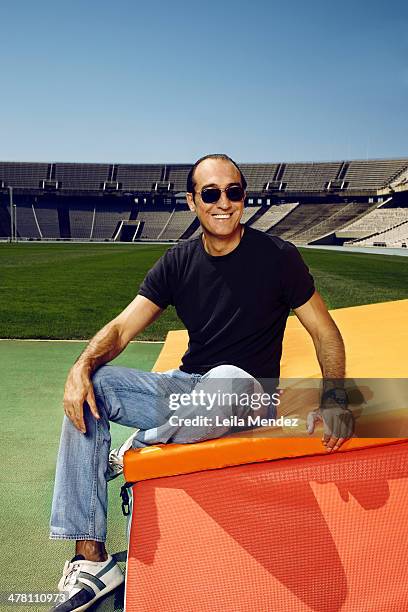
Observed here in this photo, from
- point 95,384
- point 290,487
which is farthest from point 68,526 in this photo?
point 290,487

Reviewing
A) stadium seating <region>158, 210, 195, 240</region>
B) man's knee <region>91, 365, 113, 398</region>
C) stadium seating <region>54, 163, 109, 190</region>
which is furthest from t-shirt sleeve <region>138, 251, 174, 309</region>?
stadium seating <region>54, 163, 109, 190</region>

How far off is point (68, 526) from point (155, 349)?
5.82 meters

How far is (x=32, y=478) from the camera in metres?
3.71

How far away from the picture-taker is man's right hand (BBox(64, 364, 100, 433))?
2420 mm

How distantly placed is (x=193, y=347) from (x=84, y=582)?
109 centimetres

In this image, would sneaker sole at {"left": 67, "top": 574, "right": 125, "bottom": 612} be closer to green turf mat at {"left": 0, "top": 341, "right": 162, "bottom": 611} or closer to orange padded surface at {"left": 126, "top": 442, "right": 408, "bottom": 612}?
green turf mat at {"left": 0, "top": 341, "right": 162, "bottom": 611}

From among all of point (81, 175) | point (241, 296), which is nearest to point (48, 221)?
point (81, 175)

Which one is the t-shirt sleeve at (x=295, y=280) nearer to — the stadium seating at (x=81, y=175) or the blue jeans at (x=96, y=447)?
the blue jeans at (x=96, y=447)

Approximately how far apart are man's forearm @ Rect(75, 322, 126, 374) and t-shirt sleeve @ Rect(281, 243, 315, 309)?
0.79m

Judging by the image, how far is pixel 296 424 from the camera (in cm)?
234

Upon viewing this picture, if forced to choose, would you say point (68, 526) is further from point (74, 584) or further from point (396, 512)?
point (396, 512)

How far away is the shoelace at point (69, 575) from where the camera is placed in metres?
2.43

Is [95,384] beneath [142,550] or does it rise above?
above

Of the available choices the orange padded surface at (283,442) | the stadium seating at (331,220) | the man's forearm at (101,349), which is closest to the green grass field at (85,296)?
the orange padded surface at (283,442)
